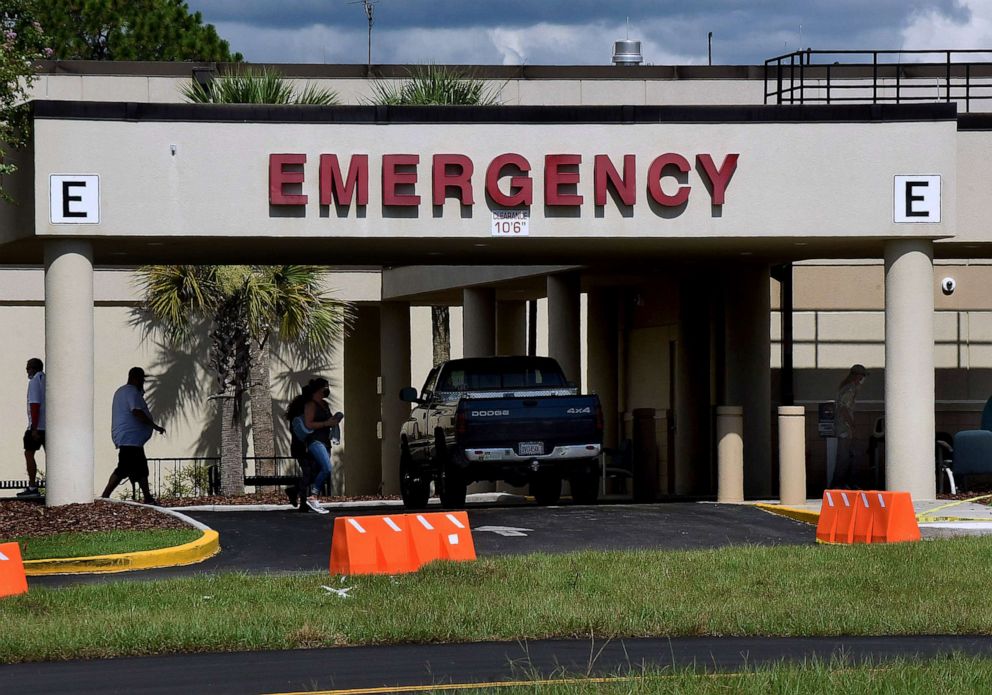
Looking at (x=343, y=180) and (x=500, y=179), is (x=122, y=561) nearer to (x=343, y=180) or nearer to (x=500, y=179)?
(x=343, y=180)

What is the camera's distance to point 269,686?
371 inches

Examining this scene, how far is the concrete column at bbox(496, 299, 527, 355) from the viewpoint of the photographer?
37.6 m

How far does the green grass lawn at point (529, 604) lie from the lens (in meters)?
11.3

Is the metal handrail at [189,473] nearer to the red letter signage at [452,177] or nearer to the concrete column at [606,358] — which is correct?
the concrete column at [606,358]

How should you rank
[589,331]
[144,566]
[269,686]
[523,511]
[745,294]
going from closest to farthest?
[269,686]
[144,566]
[523,511]
[745,294]
[589,331]

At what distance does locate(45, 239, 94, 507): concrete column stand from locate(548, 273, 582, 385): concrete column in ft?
33.2

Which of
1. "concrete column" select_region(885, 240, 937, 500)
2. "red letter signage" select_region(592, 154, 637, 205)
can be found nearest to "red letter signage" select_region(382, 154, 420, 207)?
"red letter signage" select_region(592, 154, 637, 205)

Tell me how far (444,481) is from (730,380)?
277 inches

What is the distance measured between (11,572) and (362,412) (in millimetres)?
24562

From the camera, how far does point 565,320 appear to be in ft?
97.1

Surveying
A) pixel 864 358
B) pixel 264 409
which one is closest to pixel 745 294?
pixel 864 358

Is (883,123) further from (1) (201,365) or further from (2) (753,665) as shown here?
(1) (201,365)

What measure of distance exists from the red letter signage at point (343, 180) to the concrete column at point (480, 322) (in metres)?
11.0

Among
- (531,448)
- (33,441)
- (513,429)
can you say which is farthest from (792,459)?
(33,441)
